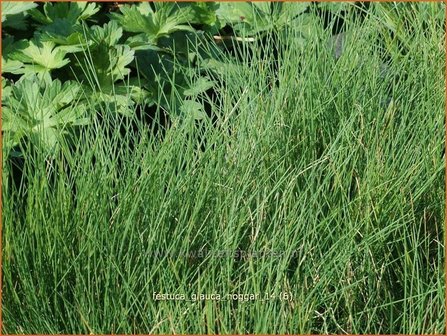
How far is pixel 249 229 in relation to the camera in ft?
7.74

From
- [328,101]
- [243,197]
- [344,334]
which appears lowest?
[344,334]

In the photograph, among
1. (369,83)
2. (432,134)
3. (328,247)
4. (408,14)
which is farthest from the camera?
(408,14)

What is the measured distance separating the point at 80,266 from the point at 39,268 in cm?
11

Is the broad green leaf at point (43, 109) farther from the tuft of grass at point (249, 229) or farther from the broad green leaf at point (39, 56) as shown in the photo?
the tuft of grass at point (249, 229)

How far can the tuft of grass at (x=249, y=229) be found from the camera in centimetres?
213

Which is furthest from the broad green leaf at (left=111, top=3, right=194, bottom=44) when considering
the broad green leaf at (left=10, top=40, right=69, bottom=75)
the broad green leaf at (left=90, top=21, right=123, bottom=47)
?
the broad green leaf at (left=10, top=40, right=69, bottom=75)

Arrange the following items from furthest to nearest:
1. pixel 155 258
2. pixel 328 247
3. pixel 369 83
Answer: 1. pixel 369 83
2. pixel 328 247
3. pixel 155 258

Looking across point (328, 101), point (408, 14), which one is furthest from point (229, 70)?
point (408, 14)

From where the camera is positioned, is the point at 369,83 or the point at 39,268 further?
the point at 369,83

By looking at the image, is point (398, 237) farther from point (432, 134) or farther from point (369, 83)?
point (369, 83)

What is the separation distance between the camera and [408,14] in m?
3.07

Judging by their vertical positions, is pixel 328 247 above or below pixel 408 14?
below

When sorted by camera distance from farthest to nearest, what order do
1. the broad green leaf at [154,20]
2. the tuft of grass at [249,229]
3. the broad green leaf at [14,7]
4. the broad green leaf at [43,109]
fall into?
the broad green leaf at [154,20] < the broad green leaf at [14,7] < the broad green leaf at [43,109] < the tuft of grass at [249,229]

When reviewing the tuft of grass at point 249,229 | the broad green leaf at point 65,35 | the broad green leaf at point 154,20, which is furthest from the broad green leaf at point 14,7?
the tuft of grass at point 249,229
